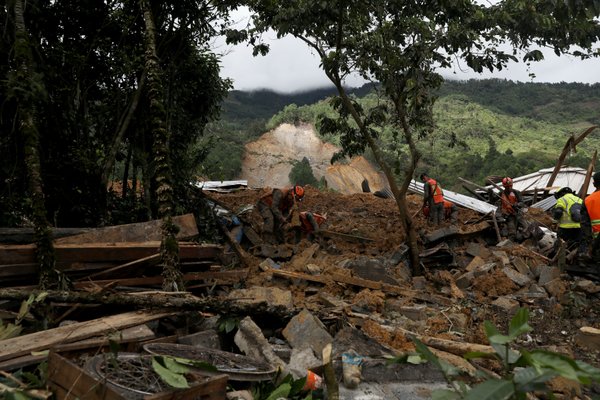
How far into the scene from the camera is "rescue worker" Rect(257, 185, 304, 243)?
10219 mm

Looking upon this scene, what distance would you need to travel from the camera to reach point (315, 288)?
766 centimetres

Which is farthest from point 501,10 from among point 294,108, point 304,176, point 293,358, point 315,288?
point 294,108

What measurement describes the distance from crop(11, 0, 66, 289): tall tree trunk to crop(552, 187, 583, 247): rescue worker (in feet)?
26.9

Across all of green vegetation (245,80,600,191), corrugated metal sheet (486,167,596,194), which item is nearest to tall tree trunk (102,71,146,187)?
corrugated metal sheet (486,167,596,194)

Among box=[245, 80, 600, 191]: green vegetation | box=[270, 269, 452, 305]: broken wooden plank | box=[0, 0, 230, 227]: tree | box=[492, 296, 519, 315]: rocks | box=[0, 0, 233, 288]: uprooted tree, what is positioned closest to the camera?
box=[0, 0, 233, 288]: uprooted tree

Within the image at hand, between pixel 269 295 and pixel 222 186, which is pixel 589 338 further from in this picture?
pixel 222 186

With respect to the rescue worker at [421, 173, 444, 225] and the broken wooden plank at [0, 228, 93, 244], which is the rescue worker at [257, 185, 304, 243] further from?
the broken wooden plank at [0, 228, 93, 244]

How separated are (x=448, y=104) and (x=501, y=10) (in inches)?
1864

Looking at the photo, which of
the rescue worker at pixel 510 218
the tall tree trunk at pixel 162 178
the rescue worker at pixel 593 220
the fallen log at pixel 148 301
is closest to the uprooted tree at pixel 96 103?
the tall tree trunk at pixel 162 178

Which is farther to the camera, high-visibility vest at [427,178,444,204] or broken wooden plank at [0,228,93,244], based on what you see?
high-visibility vest at [427,178,444,204]

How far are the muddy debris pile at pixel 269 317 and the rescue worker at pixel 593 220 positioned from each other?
67 centimetres

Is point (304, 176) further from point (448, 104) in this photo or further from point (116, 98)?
point (448, 104)

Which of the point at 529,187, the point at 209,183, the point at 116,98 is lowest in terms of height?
the point at 529,187

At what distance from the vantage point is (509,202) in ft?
37.1
